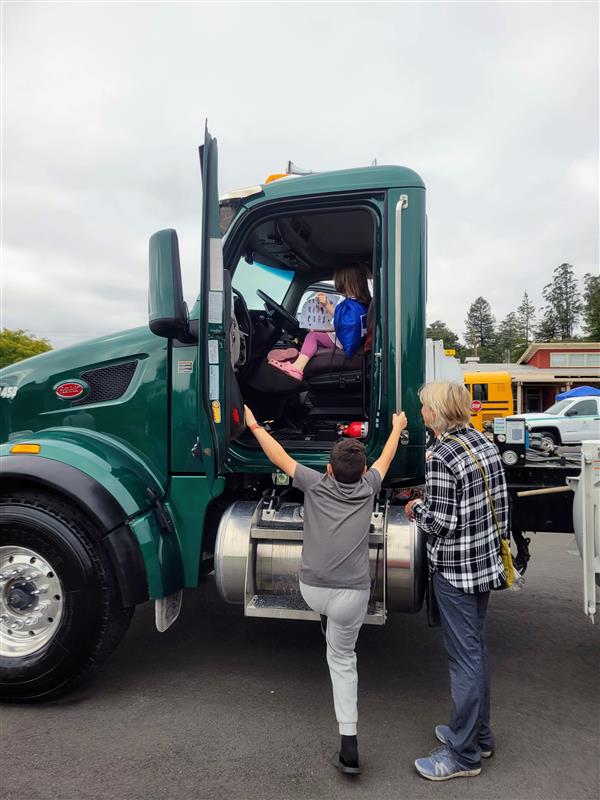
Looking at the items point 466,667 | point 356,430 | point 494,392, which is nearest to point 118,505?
point 356,430

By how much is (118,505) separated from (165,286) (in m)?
1.17

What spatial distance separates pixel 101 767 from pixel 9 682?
2.68ft

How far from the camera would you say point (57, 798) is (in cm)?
230

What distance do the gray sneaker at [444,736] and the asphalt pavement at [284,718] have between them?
3 cm

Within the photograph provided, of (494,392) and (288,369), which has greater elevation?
(494,392)

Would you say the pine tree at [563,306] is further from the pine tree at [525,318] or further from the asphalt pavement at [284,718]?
the asphalt pavement at [284,718]

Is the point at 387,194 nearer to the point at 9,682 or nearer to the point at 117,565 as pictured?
the point at 117,565

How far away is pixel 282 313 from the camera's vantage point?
12.8 feet

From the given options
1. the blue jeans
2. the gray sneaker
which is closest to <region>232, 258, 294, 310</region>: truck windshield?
the blue jeans

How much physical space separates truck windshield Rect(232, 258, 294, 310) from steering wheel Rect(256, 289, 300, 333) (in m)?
0.05

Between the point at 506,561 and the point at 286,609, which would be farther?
the point at 286,609

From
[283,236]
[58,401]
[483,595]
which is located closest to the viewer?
[483,595]

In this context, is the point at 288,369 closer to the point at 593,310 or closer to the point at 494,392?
the point at 494,392

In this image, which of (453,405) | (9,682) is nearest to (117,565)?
(9,682)
